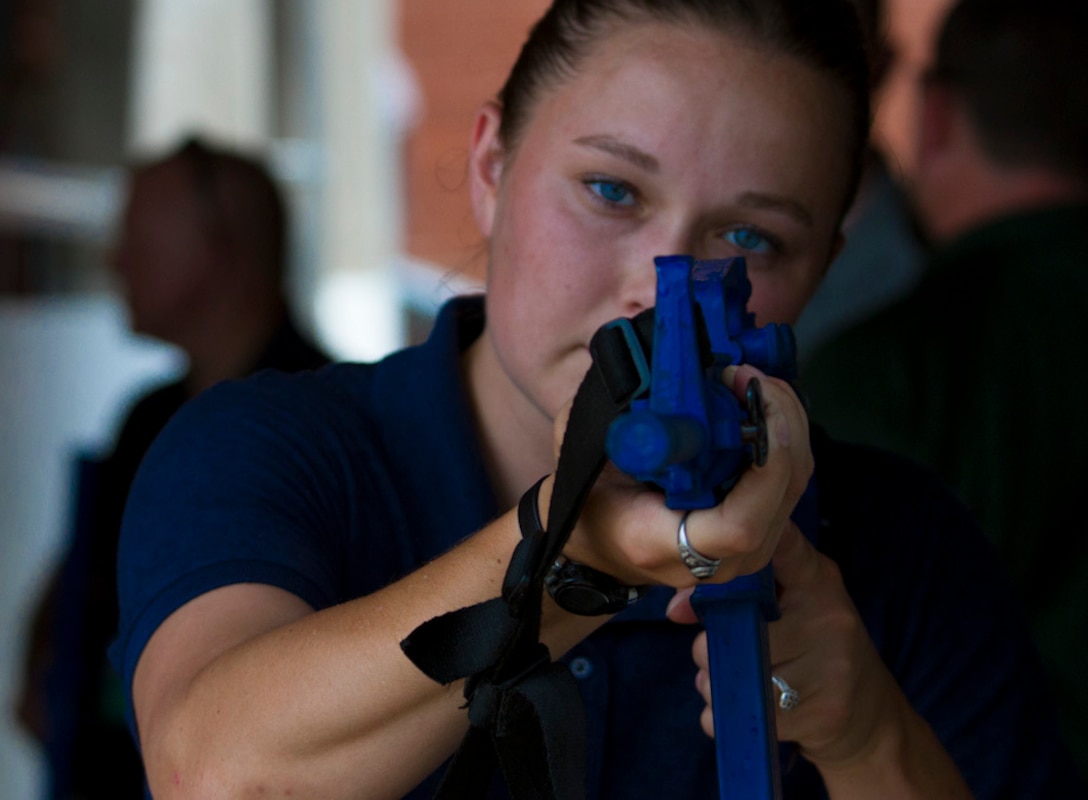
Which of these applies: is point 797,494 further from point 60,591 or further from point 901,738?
point 60,591

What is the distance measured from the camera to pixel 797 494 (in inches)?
30.4

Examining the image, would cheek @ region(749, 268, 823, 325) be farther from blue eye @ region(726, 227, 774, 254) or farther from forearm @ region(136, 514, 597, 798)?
forearm @ region(136, 514, 597, 798)

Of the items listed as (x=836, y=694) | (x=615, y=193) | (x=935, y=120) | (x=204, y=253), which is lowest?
(x=204, y=253)

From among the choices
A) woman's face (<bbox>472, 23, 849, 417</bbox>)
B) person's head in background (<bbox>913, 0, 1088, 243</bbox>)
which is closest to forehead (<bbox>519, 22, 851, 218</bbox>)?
woman's face (<bbox>472, 23, 849, 417</bbox>)

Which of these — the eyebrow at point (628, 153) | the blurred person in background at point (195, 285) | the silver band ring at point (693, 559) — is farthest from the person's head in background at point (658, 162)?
the blurred person in background at point (195, 285)

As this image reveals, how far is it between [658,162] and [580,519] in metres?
0.36

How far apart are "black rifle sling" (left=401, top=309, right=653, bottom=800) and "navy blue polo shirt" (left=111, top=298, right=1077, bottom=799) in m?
0.20

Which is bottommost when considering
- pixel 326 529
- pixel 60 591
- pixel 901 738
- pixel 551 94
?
pixel 60 591

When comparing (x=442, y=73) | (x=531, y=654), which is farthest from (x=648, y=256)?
(x=442, y=73)

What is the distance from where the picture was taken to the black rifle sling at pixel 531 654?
2.43 ft

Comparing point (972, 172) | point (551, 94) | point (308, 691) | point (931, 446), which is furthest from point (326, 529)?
point (972, 172)

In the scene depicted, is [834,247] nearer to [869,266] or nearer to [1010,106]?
[1010,106]

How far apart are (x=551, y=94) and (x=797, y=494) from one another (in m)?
0.49

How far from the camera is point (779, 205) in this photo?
42.3 inches
